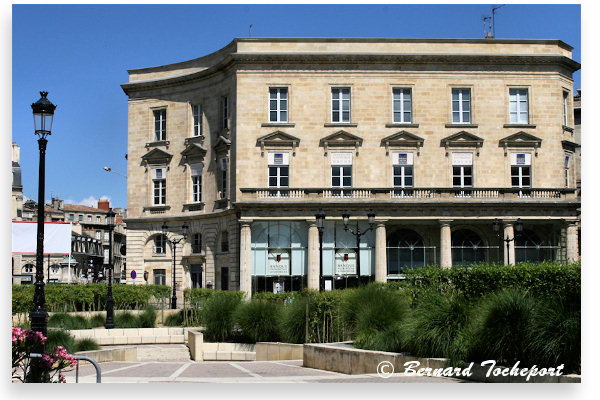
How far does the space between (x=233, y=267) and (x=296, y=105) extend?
9.13 m

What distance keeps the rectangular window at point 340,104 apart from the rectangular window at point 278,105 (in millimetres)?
2464

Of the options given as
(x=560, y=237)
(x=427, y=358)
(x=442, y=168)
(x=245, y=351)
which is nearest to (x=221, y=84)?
(x=442, y=168)

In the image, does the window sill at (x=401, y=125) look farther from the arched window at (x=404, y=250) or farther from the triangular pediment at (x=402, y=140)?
the arched window at (x=404, y=250)

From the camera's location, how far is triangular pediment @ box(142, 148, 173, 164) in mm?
48656

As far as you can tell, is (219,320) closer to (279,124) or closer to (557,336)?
(557,336)

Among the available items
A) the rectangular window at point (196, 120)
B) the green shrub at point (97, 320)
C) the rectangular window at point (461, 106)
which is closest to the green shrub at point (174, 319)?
the green shrub at point (97, 320)

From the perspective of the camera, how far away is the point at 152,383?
14922mm

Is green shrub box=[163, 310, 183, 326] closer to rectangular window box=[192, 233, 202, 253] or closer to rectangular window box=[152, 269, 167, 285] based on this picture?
rectangular window box=[192, 233, 202, 253]

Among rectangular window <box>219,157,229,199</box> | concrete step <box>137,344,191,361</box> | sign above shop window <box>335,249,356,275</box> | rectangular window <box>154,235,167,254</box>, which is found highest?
rectangular window <box>219,157,229,199</box>

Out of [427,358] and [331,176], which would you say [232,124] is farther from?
[427,358]

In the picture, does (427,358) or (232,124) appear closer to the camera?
(427,358)

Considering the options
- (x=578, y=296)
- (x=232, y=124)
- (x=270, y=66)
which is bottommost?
(x=578, y=296)

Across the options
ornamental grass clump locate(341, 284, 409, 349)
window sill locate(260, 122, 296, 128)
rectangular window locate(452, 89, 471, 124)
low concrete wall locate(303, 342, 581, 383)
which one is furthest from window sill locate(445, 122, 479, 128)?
low concrete wall locate(303, 342, 581, 383)

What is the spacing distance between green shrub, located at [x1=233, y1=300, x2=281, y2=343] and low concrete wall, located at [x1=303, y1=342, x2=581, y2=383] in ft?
15.5
